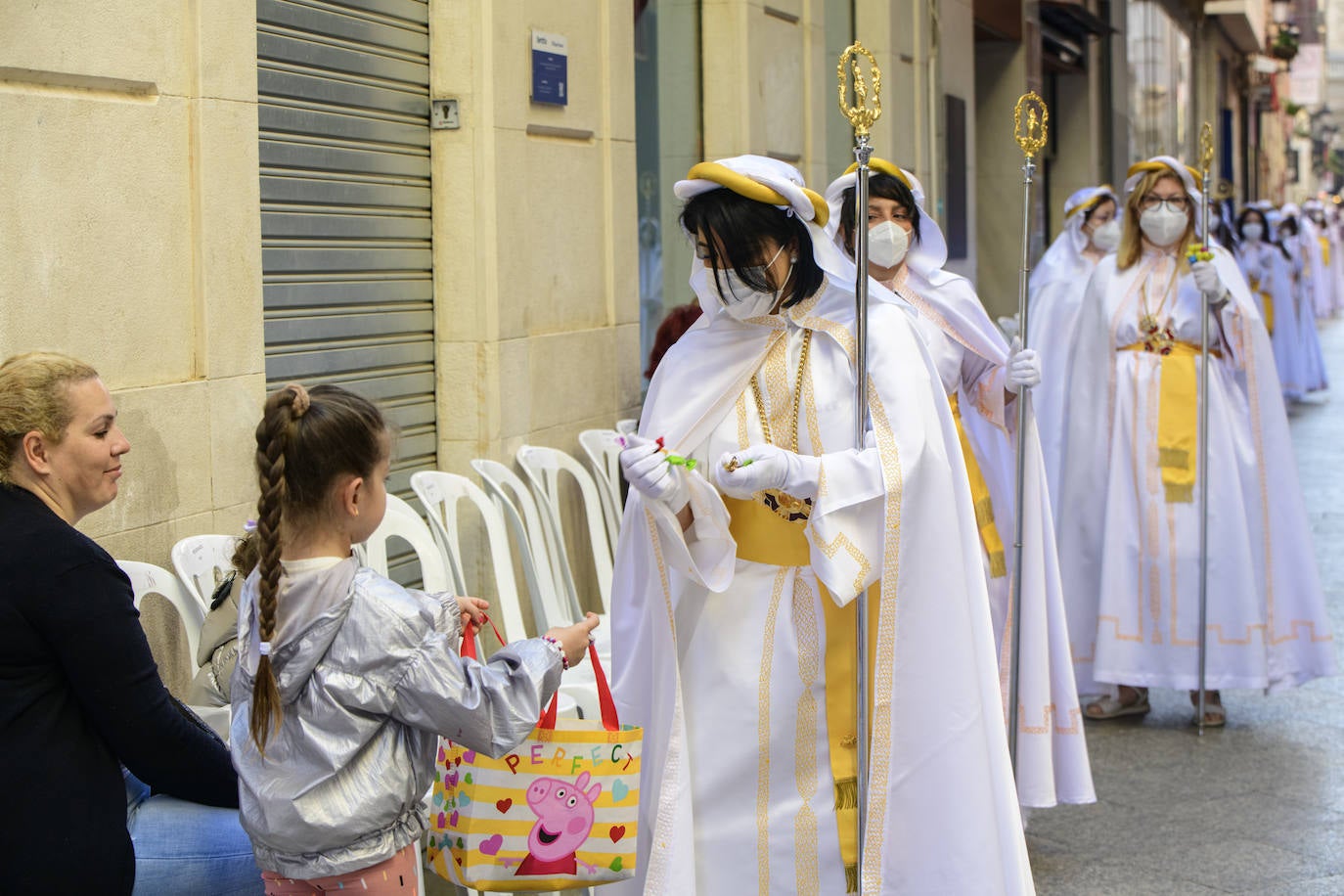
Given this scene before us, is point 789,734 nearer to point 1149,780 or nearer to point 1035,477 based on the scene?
point 1035,477

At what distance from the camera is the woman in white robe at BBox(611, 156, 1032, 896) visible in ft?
11.5

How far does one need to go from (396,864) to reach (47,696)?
2.13 feet

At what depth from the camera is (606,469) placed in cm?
649

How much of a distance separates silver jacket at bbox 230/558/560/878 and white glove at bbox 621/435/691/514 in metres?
0.64

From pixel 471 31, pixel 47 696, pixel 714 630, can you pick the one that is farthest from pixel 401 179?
pixel 47 696

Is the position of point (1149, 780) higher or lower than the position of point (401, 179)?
lower

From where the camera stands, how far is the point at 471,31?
228 inches

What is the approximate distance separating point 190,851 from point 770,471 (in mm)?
1317

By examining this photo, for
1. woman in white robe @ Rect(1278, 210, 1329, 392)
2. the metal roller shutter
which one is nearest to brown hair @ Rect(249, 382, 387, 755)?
the metal roller shutter

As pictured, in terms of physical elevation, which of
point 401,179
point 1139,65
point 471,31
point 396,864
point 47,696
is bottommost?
point 396,864

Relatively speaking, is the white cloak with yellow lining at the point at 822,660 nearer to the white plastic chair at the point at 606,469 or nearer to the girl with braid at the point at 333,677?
the girl with braid at the point at 333,677

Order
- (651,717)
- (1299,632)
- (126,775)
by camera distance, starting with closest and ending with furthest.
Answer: (126,775)
(651,717)
(1299,632)

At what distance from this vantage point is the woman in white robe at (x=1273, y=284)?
1809cm

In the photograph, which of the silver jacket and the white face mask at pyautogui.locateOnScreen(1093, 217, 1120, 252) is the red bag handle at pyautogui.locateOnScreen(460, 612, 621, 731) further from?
the white face mask at pyautogui.locateOnScreen(1093, 217, 1120, 252)
